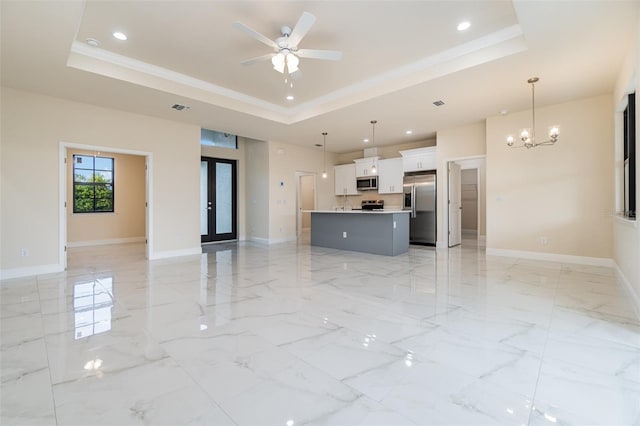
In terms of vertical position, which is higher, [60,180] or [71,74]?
[71,74]

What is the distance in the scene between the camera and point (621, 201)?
4598 millimetres

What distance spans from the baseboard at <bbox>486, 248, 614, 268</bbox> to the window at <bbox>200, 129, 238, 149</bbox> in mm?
7095

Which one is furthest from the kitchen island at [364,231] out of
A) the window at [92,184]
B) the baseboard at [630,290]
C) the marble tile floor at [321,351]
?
the window at [92,184]

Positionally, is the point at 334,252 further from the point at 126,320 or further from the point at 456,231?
the point at 126,320

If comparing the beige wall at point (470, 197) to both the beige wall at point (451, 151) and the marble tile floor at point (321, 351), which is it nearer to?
the beige wall at point (451, 151)

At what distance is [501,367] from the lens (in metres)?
1.95

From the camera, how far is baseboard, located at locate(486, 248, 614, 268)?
16.5 ft

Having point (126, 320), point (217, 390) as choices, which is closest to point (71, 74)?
point (126, 320)

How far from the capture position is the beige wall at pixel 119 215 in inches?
305

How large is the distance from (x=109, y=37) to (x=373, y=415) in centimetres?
474

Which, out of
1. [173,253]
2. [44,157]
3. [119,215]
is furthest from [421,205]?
[119,215]

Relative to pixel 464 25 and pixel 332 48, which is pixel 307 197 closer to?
pixel 332 48

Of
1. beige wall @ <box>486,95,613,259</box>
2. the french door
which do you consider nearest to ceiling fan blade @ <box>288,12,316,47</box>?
beige wall @ <box>486,95,613,259</box>

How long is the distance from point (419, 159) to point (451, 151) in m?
0.95
